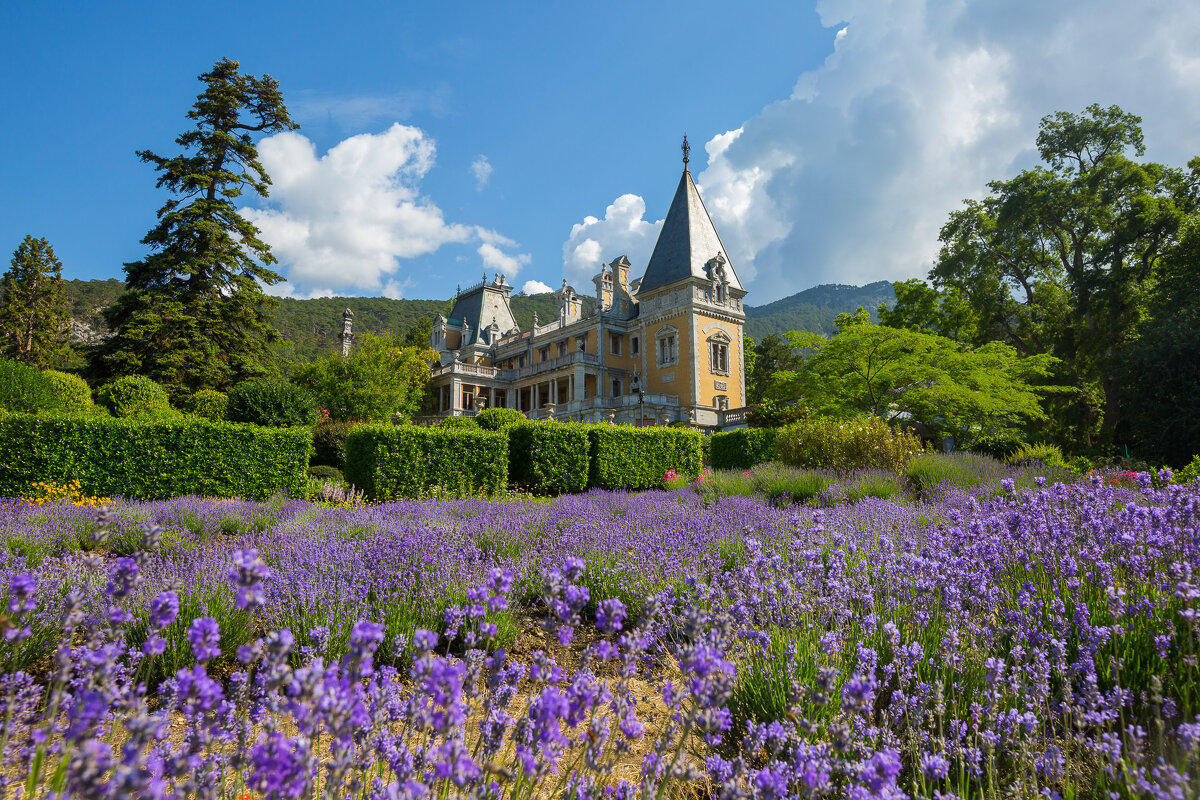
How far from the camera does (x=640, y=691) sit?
12.0 ft

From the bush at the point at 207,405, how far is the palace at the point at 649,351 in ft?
47.1

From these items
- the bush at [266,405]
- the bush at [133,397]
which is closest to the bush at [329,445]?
the bush at [266,405]

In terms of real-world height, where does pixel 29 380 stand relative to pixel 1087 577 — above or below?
above

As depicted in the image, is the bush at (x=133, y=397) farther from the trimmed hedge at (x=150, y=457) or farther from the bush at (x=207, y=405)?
the trimmed hedge at (x=150, y=457)

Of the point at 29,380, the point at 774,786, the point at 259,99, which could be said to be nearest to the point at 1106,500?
the point at 774,786

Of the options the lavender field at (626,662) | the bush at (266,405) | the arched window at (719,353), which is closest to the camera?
the lavender field at (626,662)

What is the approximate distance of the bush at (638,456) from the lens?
1547cm

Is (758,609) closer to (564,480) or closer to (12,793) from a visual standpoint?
(12,793)

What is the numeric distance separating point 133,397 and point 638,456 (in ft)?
51.2

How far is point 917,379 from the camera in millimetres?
19281

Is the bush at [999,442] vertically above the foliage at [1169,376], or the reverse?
the foliage at [1169,376]

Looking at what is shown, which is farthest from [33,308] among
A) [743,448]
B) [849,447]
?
[849,447]

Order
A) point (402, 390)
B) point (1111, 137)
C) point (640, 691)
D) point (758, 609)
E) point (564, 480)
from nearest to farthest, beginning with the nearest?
1. point (758, 609)
2. point (640, 691)
3. point (564, 480)
4. point (1111, 137)
5. point (402, 390)

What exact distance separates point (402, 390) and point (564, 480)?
837 inches
